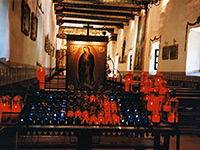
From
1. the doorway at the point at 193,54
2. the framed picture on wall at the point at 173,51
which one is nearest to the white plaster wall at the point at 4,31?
the doorway at the point at 193,54

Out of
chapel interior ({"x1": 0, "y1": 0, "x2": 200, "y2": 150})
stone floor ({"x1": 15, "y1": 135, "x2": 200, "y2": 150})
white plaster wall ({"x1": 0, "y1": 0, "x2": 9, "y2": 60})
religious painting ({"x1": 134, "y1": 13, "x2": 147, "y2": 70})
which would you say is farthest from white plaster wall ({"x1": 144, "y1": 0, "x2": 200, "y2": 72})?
white plaster wall ({"x1": 0, "y1": 0, "x2": 9, "y2": 60})

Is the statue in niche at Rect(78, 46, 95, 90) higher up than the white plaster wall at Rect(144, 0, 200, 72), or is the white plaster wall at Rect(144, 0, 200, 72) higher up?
the white plaster wall at Rect(144, 0, 200, 72)

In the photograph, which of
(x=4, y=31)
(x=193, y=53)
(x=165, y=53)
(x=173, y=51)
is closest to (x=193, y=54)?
(x=193, y=53)

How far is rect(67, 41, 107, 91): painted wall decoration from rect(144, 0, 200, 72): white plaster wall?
3.84m

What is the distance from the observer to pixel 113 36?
2383 centimetres

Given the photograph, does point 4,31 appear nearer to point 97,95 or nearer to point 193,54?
point 97,95

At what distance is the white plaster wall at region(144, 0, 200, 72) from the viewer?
25.8ft

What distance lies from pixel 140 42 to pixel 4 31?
11397 millimetres

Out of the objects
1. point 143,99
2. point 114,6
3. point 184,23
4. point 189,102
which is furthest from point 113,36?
point 143,99

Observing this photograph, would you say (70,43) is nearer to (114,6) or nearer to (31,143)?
(31,143)

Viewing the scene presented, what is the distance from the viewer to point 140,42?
1420 cm

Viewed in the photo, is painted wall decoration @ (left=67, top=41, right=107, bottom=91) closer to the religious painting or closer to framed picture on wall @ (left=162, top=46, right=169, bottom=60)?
framed picture on wall @ (left=162, top=46, right=169, bottom=60)

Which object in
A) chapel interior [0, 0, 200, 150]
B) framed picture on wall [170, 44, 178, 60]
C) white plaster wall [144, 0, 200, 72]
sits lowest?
chapel interior [0, 0, 200, 150]

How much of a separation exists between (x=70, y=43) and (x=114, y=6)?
9.27 m
